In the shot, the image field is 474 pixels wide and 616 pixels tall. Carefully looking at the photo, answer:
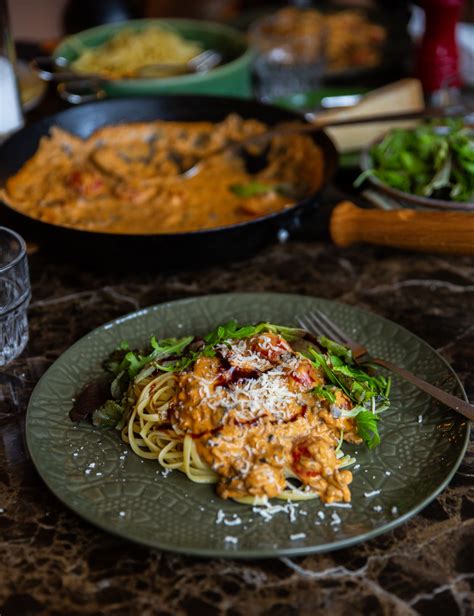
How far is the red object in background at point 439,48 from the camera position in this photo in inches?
136

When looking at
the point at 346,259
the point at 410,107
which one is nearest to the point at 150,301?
the point at 346,259

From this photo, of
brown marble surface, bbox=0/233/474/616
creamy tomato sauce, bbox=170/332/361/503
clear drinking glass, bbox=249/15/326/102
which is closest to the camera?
brown marble surface, bbox=0/233/474/616

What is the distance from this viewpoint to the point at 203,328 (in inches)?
81.8

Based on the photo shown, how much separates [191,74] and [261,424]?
237 centimetres

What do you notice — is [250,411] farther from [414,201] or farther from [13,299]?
[414,201]

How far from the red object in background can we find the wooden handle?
4.94 ft

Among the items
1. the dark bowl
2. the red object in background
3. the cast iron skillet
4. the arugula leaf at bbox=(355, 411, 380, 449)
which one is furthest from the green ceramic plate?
the red object in background

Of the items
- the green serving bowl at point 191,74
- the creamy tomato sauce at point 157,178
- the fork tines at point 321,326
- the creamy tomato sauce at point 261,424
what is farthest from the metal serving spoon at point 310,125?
the creamy tomato sauce at point 261,424

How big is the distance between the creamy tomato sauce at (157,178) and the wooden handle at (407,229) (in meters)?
0.29

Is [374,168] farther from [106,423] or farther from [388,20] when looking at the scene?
[388,20]

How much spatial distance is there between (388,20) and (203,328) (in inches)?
114

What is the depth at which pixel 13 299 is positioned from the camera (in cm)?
207

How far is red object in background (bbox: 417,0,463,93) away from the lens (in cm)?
346

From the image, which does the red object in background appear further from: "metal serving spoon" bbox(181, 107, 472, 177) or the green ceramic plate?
the green ceramic plate
